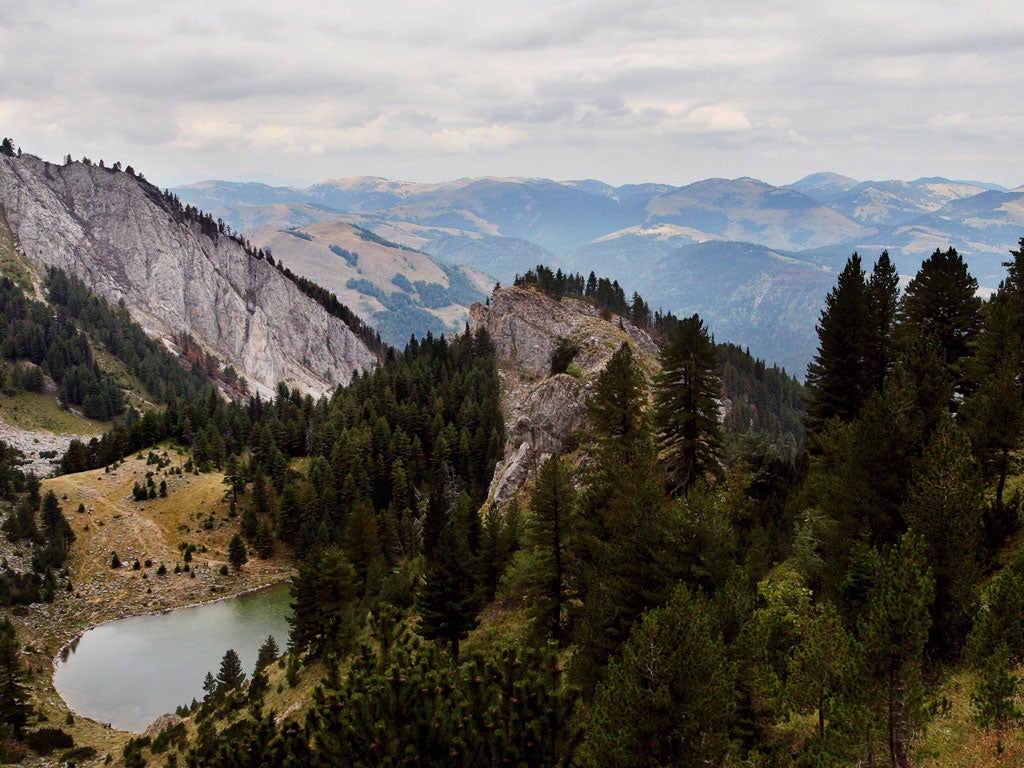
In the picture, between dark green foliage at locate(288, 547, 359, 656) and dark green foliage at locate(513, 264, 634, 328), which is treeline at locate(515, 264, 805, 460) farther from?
dark green foliage at locate(288, 547, 359, 656)

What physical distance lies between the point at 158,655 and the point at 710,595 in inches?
2948

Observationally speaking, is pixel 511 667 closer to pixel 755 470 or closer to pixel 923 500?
pixel 923 500

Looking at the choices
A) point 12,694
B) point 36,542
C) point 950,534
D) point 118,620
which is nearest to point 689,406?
point 950,534

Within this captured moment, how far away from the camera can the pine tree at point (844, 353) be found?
1714 inches

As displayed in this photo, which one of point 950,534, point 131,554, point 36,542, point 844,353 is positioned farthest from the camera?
point 131,554

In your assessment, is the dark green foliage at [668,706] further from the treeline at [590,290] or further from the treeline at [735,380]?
the treeline at [590,290]

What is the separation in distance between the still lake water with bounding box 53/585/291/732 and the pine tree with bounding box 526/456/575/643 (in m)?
32.9

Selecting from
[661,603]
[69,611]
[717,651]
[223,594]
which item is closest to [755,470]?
[661,603]

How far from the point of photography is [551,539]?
36469 millimetres

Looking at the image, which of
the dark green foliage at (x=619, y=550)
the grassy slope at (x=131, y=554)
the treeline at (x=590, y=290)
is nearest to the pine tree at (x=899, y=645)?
the dark green foliage at (x=619, y=550)

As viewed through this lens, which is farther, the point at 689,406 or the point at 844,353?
the point at 844,353

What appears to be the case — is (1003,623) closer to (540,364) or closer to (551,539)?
(551,539)

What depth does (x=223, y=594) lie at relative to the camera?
91500mm

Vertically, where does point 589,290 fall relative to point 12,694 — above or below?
above
